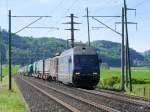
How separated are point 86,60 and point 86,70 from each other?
1.00 metres

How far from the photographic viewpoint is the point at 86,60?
44.5 meters

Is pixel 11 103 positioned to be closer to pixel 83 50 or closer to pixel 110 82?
pixel 83 50

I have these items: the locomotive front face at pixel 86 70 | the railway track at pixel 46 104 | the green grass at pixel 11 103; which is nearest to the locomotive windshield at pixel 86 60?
the locomotive front face at pixel 86 70

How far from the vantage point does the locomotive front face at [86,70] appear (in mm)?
43781

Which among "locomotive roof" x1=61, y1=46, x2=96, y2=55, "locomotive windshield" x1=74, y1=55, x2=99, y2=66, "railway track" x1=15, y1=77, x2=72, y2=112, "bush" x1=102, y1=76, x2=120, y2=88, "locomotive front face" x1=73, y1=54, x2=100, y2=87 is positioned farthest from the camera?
"bush" x1=102, y1=76, x2=120, y2=88

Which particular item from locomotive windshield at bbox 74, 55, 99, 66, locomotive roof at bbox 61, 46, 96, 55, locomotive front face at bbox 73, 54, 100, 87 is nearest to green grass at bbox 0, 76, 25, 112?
locomotive front face at bbox 73, 54, 100, 87

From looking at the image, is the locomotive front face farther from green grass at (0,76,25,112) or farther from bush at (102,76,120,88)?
bush at (102,76,120,88)

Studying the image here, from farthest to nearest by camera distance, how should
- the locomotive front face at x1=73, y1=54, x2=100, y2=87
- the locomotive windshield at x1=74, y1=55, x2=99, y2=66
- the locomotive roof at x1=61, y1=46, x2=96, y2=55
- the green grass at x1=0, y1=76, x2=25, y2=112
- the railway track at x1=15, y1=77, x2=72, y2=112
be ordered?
the locomotive roof at x1=61, y1=46, x2=96, y2=55
the locomotive windshield at x1=74, y1=55, x2=99, y2=66
the locomotive front face at x1=73, y1=54, x2=100, y2=87
the green grass at x1=0, y1=76, x2=25, y2=112
the railway track at x1=15, y1=77, x2=72, y2=112

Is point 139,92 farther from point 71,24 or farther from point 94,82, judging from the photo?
point 71,24

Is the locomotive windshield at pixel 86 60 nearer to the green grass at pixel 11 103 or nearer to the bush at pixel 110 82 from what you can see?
the green grass at pixel 11 103

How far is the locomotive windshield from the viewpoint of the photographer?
145 feet

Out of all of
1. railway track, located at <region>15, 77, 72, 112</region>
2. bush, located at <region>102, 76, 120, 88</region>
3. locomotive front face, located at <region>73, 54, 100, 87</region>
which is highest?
locomotive front face, located at <region>73, 54, 100, 87</region>

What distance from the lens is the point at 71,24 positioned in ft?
246

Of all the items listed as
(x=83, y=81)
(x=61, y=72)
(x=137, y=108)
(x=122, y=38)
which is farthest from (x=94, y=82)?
(x=137, y=108)
